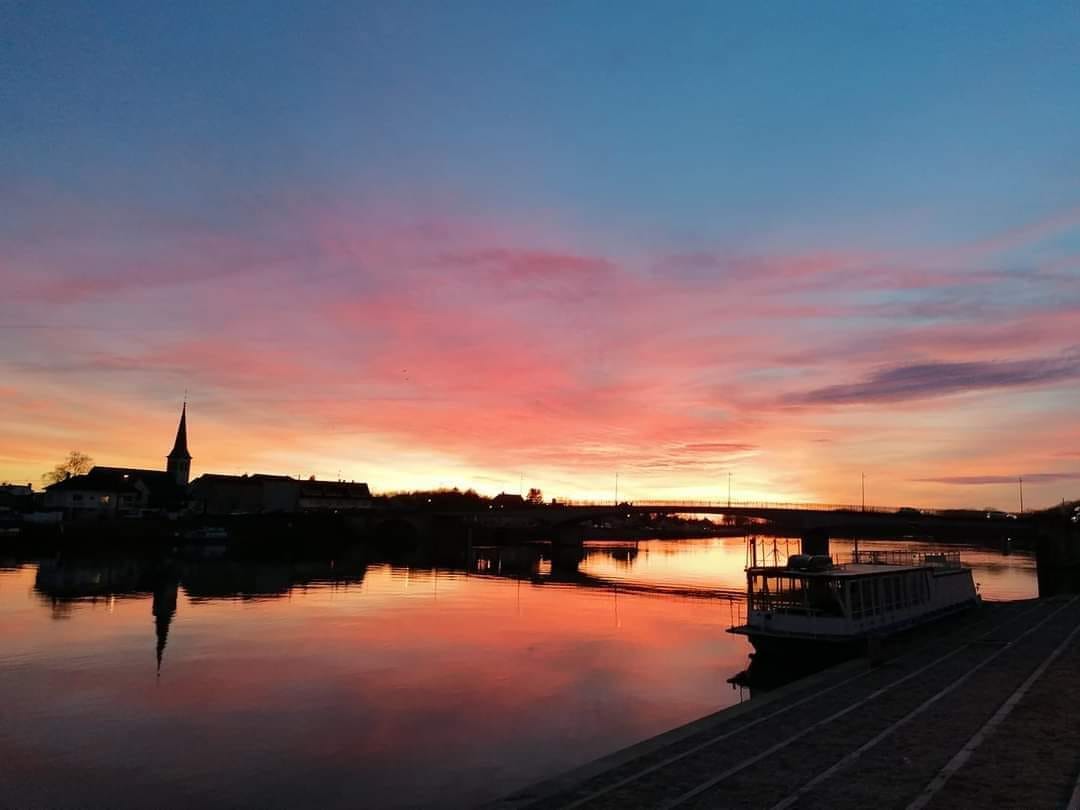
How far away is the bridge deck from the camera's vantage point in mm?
17234

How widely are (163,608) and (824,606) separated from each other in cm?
5312

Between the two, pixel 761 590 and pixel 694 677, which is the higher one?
pixel 761 590

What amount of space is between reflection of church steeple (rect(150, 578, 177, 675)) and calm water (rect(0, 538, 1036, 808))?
26 centimetres

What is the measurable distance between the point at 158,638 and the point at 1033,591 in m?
105

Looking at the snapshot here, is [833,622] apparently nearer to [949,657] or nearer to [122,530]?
[949,657]

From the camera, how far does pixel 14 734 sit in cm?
2816

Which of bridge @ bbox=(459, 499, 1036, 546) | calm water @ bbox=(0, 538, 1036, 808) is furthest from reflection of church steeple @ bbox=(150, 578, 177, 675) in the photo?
bridge @ bbox=(459, 499, 1036, 546)

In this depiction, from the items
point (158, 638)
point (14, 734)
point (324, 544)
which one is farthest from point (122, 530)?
point (14, 734)

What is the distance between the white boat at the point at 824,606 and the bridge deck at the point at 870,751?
26.4 feet

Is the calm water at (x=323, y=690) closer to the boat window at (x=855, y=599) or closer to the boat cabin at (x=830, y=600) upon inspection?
the boat cabin at (x=830, y=600)

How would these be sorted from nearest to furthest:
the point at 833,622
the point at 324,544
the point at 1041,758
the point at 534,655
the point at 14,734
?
1. the point at 1041,758
2. the point at 14,734
3. the point at 833,622
4. the point at 534,655
5. the point at 324,544

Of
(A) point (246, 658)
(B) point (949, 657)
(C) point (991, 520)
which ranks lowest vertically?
(A) point (246, 658)

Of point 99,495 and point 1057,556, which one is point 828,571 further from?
point 99,495

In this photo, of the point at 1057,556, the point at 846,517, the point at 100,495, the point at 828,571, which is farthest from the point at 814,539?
the point at 100,495
